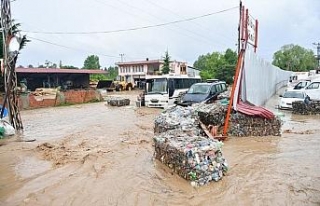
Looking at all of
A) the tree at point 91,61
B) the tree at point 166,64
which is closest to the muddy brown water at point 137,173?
the tree at point 166,64

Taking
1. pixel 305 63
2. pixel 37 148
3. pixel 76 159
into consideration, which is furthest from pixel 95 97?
pixel 305 63

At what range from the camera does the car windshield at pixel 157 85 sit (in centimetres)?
1964

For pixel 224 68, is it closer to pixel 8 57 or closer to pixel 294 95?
pixel 294 95

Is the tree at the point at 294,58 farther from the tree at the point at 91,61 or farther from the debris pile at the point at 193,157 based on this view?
the debris pile at the point at 193,157

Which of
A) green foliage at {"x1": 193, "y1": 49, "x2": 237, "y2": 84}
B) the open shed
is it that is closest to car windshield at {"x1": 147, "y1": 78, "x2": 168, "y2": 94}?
the open shed

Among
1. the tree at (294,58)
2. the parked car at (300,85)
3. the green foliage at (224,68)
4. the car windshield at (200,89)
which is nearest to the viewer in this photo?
the car windshield at (200,89)

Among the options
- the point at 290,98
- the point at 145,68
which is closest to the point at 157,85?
the point at 290,98

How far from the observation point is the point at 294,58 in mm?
76000

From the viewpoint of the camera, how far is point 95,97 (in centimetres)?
2872

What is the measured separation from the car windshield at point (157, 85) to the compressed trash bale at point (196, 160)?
43.3 feet

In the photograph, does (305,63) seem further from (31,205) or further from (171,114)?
(31,205)

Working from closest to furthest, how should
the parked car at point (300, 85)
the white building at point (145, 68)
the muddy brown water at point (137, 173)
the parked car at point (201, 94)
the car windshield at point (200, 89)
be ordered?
the muddy brown water at point (137, 173), the parked car at point (201, 94), the car windshield at point (200, 89), the parked car at point (300, 85), the white building at point (145, 68)

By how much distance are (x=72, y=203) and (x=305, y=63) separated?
80644 millimetres

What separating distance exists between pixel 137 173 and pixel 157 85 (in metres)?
Answer: 13.4
